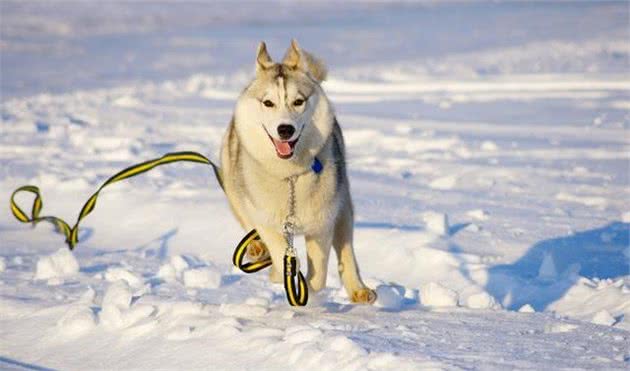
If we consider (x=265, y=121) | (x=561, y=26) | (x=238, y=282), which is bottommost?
(x=238, y=282)

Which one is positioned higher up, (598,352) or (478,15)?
(478,15)

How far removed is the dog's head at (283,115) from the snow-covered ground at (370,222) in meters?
0.78

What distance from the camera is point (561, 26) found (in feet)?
88.8

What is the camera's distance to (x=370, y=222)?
24.6 feet

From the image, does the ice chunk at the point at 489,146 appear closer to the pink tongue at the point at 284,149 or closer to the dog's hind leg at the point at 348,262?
the dog's hind leg at the point at 348,262

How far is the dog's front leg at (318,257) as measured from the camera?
5012 millimetres

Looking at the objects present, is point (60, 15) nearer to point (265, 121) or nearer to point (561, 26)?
point (561, 26)

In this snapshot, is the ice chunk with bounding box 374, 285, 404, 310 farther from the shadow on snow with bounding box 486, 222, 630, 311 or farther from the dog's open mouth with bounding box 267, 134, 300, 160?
the dog's open mouth with bounding box 267, 134, 300, 160

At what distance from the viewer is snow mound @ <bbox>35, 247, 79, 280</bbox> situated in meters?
6.34

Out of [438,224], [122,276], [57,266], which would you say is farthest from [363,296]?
[57,266]

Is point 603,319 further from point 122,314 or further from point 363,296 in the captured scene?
point 122,314

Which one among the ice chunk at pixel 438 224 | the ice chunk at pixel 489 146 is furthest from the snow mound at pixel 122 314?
the ice chunk at pixel 489 146

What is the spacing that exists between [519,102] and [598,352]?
993cm

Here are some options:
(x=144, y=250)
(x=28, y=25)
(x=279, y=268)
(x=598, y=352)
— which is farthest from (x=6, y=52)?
(x=598, y=352)
